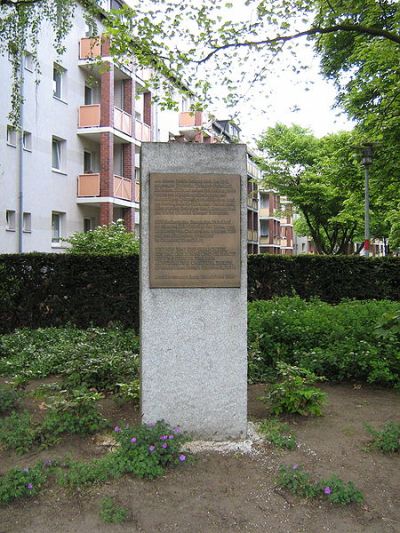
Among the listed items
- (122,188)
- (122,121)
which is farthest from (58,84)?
(122,188)

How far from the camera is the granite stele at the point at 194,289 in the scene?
4.39m

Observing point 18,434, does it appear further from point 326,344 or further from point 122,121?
point 122,121

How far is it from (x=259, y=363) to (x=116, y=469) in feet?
10.6

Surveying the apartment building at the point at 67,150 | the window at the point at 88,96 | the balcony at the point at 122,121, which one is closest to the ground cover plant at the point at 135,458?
the apartment building at the point at 67,150

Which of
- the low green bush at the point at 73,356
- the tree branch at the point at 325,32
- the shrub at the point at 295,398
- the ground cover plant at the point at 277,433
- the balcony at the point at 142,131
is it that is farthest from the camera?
the balcony at the point at 142,131

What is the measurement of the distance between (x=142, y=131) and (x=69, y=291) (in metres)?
20.3

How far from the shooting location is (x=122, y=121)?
2598 cm

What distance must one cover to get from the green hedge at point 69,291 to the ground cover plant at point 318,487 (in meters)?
6.69

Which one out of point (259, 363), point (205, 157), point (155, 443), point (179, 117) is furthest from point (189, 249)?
point (179, 117)

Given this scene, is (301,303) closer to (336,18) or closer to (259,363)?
(259,363)

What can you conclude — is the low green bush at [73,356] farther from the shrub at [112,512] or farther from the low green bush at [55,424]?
the shrub at [112,512]

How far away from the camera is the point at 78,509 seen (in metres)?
3.36

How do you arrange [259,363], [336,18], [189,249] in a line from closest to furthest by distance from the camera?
[189,249] < [259,363] < [336,18]

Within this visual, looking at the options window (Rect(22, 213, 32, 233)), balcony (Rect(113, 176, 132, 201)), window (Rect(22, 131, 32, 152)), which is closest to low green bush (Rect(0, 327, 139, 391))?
window (Rect(22, 213, 32, 233))
